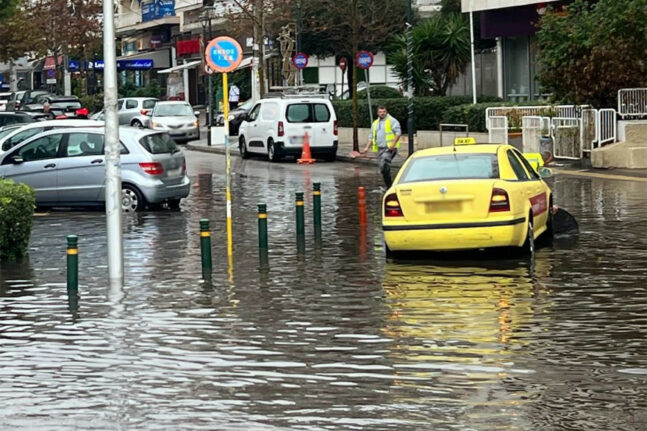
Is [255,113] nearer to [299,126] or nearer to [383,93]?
[299,126]

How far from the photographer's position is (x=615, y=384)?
8.95 meters

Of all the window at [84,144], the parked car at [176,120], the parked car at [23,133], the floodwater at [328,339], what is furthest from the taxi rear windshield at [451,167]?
the parked car at [176,120]

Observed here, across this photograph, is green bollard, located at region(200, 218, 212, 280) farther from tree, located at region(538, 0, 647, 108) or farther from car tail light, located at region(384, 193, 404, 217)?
tree, located at region(538, 0, 647, 108)

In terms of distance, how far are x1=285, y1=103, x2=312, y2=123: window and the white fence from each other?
9737 mm

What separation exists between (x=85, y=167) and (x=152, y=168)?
1130 mm

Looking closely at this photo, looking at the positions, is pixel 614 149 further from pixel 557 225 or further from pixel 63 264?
pixel 63 264

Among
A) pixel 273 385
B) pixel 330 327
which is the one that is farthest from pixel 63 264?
pixel 273 385

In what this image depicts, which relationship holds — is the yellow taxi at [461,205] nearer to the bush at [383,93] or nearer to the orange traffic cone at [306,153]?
the orange traffic cone at [306,153]

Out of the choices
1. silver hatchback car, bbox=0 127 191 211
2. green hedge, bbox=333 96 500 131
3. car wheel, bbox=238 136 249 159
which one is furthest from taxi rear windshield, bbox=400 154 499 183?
green hedge, bbox=333 96 500 131

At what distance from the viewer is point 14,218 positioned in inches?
669

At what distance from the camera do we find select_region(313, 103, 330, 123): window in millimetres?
38438

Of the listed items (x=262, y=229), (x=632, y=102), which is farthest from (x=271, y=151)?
(x=262, y=229)

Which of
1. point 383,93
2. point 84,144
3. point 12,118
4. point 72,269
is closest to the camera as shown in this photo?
point 72,269

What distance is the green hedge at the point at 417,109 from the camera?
144 feet
